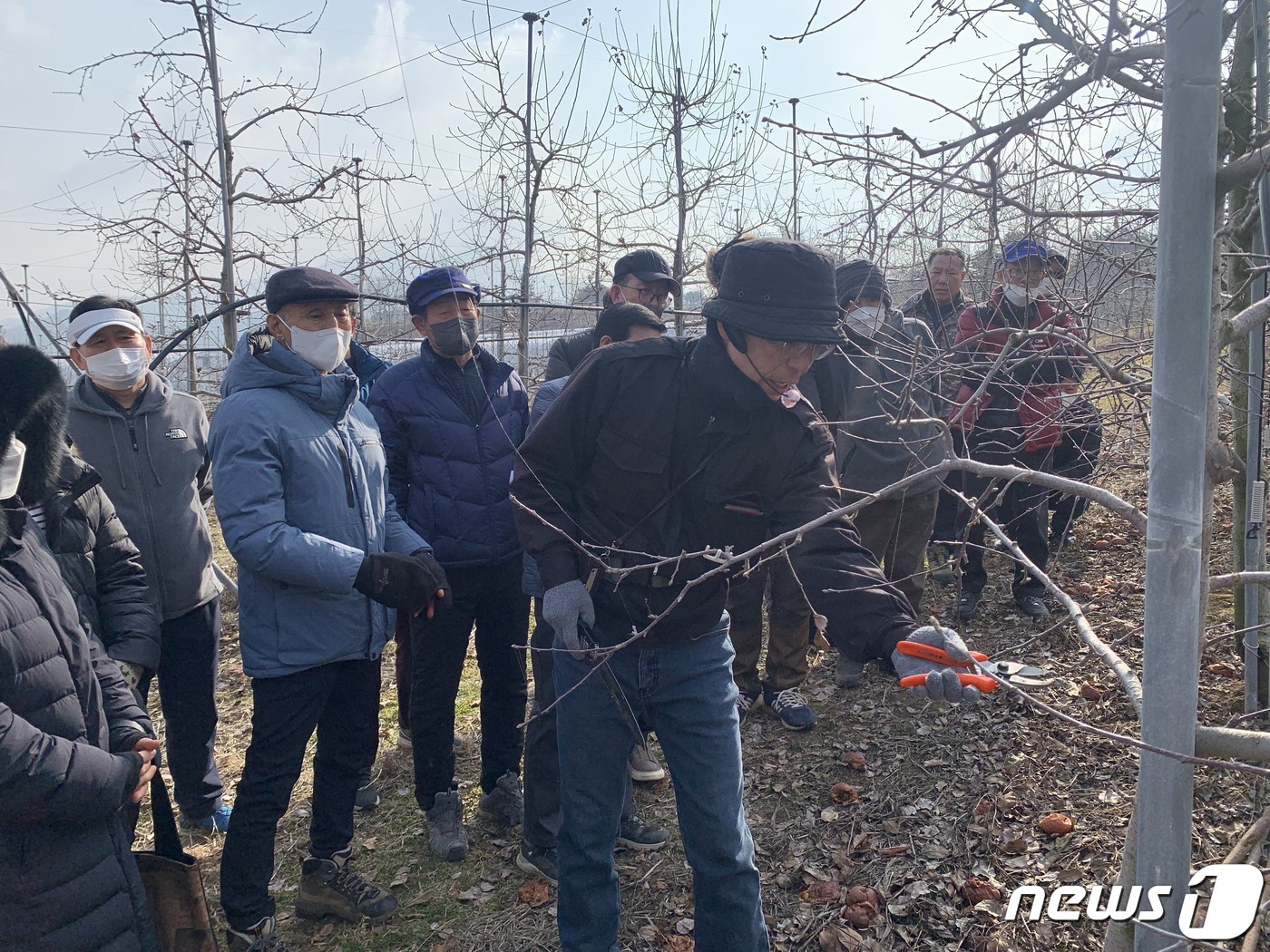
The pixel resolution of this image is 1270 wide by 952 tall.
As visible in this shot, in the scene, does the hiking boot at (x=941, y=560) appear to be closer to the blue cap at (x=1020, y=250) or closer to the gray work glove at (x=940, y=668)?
the blue cap at (x=1020, y=250)

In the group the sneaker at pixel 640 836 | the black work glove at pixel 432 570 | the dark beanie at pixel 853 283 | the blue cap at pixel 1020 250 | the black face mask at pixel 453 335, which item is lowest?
the sneaker at pixel 640 836

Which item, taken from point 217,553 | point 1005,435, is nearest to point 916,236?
point 1005,435

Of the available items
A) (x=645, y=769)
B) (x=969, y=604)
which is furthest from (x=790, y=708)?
(x=969, y=604)

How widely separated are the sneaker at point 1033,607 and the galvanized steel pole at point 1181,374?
4231 mm

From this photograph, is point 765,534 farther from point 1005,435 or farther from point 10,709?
point 1005,435

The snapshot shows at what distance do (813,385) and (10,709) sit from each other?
11.1ft

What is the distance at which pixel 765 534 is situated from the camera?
8.40 ft

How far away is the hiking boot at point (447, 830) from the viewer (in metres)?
3.45

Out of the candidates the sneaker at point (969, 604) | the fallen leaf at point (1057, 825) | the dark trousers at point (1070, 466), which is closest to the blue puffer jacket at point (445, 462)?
the fallen leaf at point (1057, 825)

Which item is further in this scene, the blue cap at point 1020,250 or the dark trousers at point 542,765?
the dark trousers at point 542,765

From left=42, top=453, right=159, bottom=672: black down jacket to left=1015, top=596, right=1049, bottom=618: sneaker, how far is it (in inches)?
189

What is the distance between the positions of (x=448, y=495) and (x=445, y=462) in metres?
0.13

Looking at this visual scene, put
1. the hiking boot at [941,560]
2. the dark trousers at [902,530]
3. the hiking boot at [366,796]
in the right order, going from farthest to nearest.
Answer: the hiking boot at [941,560] → the dark trousers at [902,530] → the hiking boot at [366,796]

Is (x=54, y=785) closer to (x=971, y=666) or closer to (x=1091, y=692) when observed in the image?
(x=971, y=666)
